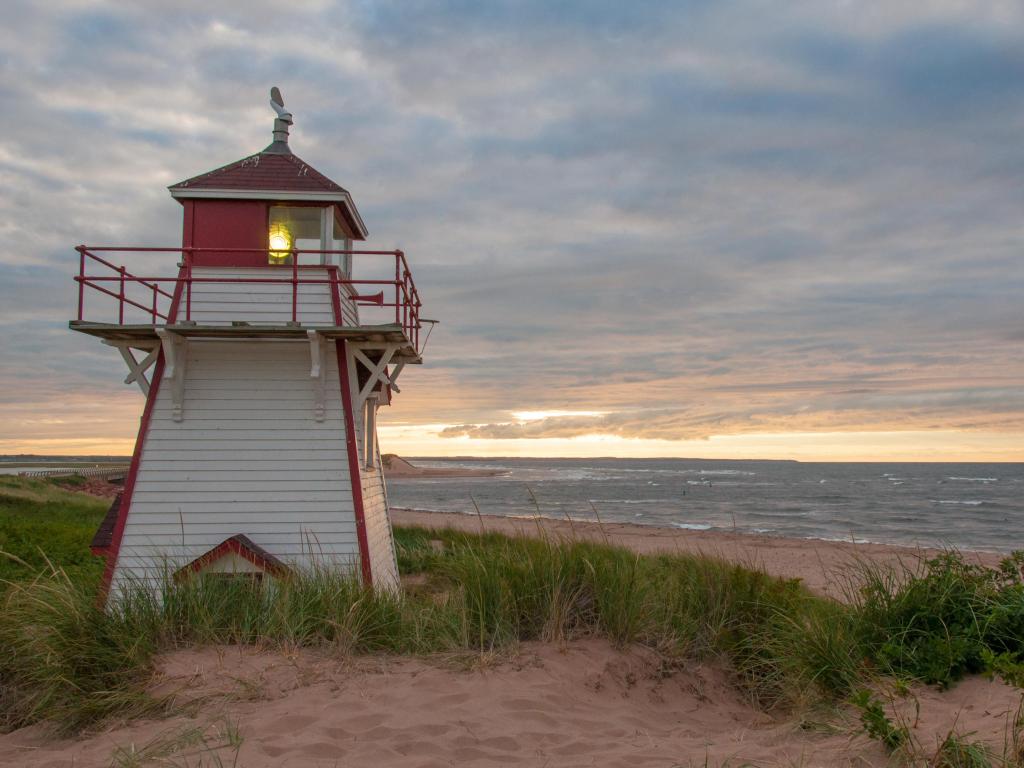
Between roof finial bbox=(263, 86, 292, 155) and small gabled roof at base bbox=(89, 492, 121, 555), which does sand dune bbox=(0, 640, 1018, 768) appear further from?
roof finial bbox=(263, 86, 292, 155)

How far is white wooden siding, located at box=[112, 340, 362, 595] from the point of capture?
10594 millimetres

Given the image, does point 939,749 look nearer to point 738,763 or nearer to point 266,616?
point 738,763

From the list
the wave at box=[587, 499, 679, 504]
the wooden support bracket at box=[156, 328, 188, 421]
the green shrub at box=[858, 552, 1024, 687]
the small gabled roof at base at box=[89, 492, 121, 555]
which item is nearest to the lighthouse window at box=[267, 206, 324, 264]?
the wooden support bracket at box=[156, 328, 188, 421]

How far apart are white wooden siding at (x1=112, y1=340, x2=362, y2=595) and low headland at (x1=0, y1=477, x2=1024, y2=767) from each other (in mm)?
2489

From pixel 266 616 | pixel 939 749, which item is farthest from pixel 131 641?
pixel 939 749

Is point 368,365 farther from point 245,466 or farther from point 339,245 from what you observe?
point 339,245

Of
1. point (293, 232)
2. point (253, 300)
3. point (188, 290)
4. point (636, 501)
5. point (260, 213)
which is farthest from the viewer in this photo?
point (636, 501)

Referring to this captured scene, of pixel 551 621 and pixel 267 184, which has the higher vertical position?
pixel 267 184

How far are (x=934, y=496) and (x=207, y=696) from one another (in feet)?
A: 228

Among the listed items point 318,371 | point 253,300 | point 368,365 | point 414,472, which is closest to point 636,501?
point 368,365

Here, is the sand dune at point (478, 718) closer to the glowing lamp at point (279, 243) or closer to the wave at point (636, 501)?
the glowing lamp at point (279, 243)

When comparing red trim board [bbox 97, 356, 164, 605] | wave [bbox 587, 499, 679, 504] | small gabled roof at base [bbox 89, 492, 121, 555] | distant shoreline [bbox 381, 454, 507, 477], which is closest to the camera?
red trim board [bbox 97, 356, 164, 605]

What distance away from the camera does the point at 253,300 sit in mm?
11328

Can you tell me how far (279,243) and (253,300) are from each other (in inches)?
39.8
